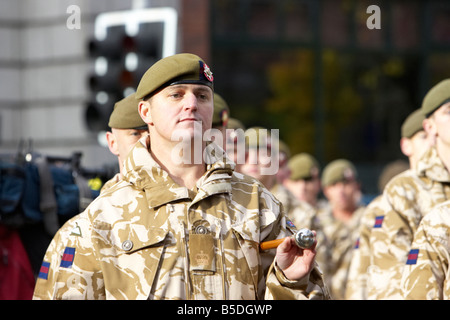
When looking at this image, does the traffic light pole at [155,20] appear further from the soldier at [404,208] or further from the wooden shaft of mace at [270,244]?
the wooden shaft of mace at [270,244]

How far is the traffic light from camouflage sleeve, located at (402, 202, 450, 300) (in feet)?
17.2

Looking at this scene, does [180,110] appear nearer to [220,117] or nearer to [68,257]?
[68,257]

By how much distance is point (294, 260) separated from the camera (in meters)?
3.83

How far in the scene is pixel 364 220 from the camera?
6.74 metres

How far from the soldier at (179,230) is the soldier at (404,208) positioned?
2.05m

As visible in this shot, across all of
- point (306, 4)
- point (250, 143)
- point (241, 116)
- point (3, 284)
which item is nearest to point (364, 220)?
point (250, 143)

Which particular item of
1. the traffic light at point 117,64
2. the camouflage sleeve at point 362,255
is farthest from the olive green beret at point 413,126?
the traffic light at point 117,64

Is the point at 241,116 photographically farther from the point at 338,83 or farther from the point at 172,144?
the point at 172,144

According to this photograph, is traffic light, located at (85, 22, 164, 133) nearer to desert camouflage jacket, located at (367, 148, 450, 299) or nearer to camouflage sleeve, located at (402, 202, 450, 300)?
desert camouflage jacket, located at (367, 148, 450, 299)

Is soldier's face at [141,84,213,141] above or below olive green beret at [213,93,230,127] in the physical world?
above

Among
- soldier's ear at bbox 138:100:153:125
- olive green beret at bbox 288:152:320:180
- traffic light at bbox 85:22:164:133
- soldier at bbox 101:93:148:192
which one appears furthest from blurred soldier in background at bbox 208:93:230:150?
olive green beret at bbox 288:152:320:180

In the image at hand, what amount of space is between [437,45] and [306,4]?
2487 millimetres

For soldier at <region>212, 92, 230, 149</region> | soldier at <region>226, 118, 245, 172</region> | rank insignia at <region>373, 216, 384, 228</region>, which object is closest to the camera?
rank insignia at <region>373, 216, 384, 228</region>

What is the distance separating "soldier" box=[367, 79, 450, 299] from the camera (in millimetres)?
5871
